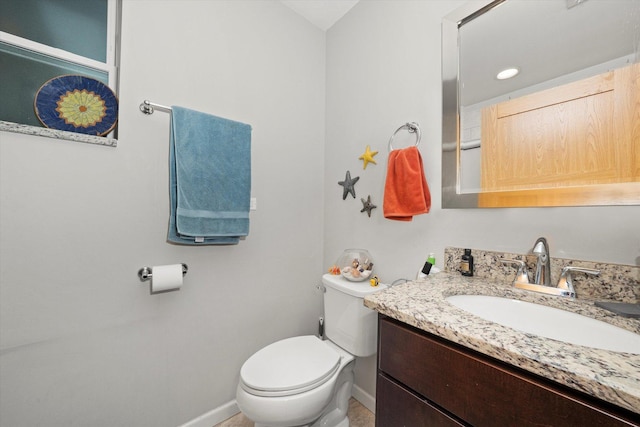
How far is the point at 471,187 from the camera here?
1.07 metres

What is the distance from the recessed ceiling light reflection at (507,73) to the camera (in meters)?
0.99

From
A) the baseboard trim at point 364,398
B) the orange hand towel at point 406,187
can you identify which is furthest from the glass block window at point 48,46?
the baseboard trim at point 364,398

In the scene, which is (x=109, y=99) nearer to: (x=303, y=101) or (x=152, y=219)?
(x=152, y=219)

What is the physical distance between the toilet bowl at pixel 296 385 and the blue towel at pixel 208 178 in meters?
0.64

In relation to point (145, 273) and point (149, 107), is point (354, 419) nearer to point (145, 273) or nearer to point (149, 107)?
point (145, 273)

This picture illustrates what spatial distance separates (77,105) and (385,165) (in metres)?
1.44

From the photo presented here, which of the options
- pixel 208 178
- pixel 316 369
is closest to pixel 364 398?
pixel 316 369

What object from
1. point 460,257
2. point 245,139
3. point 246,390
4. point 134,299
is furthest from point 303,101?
point 246,390

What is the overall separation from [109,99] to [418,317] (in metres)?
1.47

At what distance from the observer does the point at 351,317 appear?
1.23 meters

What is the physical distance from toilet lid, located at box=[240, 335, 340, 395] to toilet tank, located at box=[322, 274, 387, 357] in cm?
9

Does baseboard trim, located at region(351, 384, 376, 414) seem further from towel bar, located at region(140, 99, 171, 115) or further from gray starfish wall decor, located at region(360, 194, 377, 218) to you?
towel bar, located at region(140, 99, 171, 115)

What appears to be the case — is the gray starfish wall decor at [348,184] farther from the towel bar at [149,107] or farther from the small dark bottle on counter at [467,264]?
the towel bar at [149,107]

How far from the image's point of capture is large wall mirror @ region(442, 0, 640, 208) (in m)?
0.77
